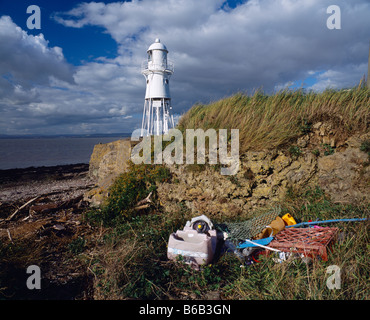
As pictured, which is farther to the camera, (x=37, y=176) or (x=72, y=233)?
(x=37, y=176)

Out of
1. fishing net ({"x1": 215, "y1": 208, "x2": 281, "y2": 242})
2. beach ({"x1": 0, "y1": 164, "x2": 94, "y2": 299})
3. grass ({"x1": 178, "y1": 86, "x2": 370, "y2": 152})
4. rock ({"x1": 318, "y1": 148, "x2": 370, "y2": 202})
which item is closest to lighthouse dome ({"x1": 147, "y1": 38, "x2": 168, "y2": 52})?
grass ({"x1": 178, "y1": 86, "x2": 370, "y2": 152})

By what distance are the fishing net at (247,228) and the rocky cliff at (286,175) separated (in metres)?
0.78

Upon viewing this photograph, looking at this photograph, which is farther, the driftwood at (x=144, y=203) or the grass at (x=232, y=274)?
the driftwood at (x=144, y=203)

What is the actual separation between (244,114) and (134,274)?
5.47 m

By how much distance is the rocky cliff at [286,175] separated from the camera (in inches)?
221

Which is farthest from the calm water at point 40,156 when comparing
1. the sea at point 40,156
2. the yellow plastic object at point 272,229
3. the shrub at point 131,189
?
the yellow plastic object at point 272,229

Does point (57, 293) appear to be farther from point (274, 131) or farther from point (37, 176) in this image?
point (37, 176)

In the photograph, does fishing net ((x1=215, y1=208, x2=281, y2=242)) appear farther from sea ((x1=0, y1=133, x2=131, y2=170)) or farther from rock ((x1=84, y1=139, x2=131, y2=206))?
sea ((x1=0, y1=133, x2=131, y2=170))

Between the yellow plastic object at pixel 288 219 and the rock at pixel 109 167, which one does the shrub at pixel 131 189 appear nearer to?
the rock at pixel 109 167

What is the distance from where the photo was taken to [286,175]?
605cm

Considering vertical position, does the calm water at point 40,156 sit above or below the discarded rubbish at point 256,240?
above

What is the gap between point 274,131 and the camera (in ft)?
21.2

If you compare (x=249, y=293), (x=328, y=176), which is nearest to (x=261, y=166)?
(x=328, y=176)

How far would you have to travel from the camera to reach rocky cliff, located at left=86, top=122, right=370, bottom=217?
562 cm
